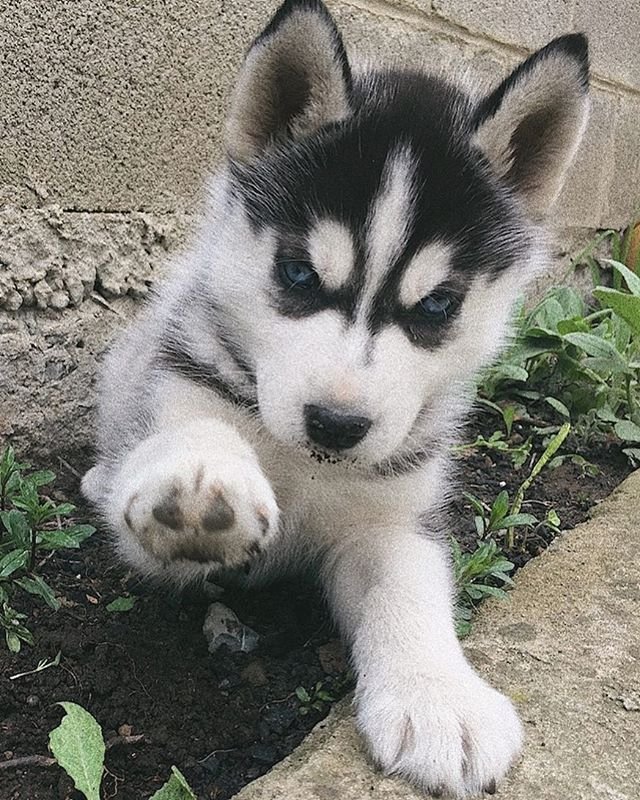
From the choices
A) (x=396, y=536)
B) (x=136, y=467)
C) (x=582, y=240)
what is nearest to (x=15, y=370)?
(x=136, y=467)

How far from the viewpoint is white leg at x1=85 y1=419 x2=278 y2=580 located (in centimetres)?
163

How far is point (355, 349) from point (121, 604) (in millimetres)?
869

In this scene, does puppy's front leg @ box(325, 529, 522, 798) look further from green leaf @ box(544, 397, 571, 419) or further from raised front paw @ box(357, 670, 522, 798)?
green leaf @ box(544, 397, 571, 419)

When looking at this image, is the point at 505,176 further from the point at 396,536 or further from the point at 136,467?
the point at 136,467

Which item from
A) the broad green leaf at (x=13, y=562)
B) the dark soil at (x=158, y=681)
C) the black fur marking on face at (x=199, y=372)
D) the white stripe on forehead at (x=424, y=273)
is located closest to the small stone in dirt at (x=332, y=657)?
the dark soil at (x=158, y=681)

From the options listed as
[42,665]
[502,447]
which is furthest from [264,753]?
[502,447]

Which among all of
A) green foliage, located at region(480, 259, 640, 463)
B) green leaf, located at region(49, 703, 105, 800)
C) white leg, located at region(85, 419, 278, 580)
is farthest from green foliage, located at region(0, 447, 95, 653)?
green foliage, located at region(480, 259, 640, 463)

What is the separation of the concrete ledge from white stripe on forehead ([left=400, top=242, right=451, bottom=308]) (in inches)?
31.3

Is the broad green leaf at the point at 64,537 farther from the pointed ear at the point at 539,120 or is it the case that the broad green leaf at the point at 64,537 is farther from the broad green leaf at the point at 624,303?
the broad green leaf at the point at 624,303

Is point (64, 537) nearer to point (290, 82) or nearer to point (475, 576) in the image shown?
point (475, 576)

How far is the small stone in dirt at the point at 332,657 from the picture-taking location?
209cm

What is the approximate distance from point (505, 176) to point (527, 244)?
179 mm

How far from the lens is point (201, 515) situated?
1.63 metres

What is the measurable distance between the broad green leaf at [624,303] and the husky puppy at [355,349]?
1012 millimetres
